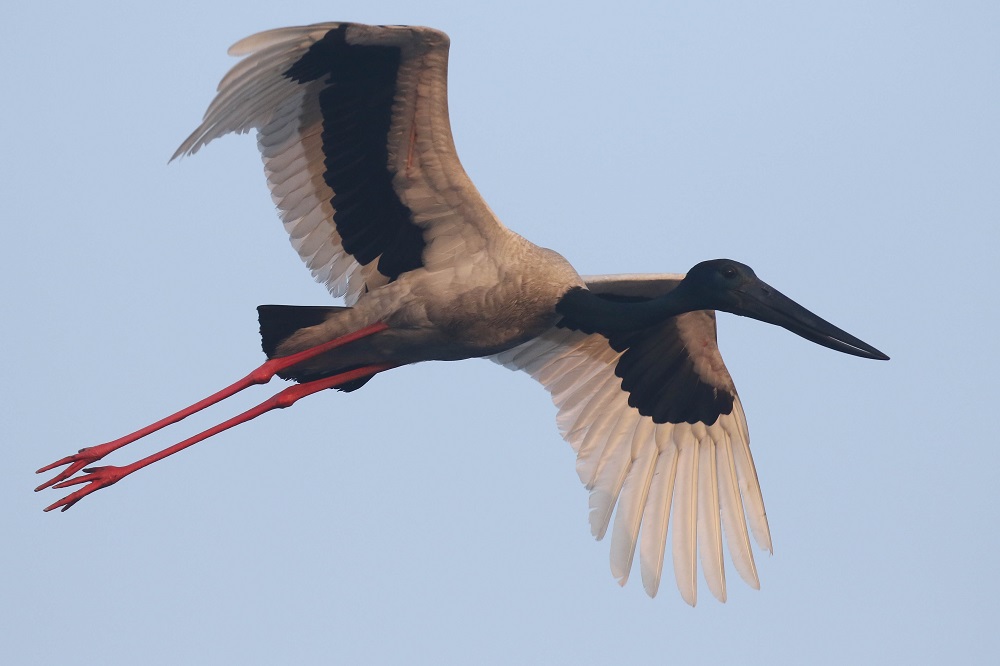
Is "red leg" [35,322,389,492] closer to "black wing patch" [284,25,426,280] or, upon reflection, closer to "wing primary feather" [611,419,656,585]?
"black wing patch" [284,25,426,280]

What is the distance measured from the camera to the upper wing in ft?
35.9

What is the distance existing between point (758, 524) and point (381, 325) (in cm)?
334

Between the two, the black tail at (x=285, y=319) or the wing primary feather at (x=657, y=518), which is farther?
the wing primary feather at (x=657, y=518)

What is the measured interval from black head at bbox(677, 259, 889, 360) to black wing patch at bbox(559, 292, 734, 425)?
1167mm

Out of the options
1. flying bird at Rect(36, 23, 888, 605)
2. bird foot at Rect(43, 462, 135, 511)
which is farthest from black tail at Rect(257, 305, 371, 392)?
bird foot at Rect(43, 462, 135, 511)

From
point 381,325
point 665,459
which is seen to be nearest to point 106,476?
point 381,325

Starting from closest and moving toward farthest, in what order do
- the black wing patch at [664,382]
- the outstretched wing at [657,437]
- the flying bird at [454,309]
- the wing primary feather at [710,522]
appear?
the flying bird at [454,309] < the wing primary feather at [710,522] < the outstretched wing at [657,437] < the black wing patch at [664,382]

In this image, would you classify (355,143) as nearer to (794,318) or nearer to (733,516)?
(794,318)

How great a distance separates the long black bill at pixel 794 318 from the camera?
12.2 metres

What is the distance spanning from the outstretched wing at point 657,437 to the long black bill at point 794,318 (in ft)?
2.84

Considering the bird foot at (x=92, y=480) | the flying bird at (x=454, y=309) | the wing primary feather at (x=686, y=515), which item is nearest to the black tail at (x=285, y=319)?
the flying bird at (x=454, y=309)

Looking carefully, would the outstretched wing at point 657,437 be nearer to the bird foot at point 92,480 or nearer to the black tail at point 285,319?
the black tail at point 285,319

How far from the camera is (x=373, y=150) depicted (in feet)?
38.5

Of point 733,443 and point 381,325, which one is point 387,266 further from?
point 733,443
